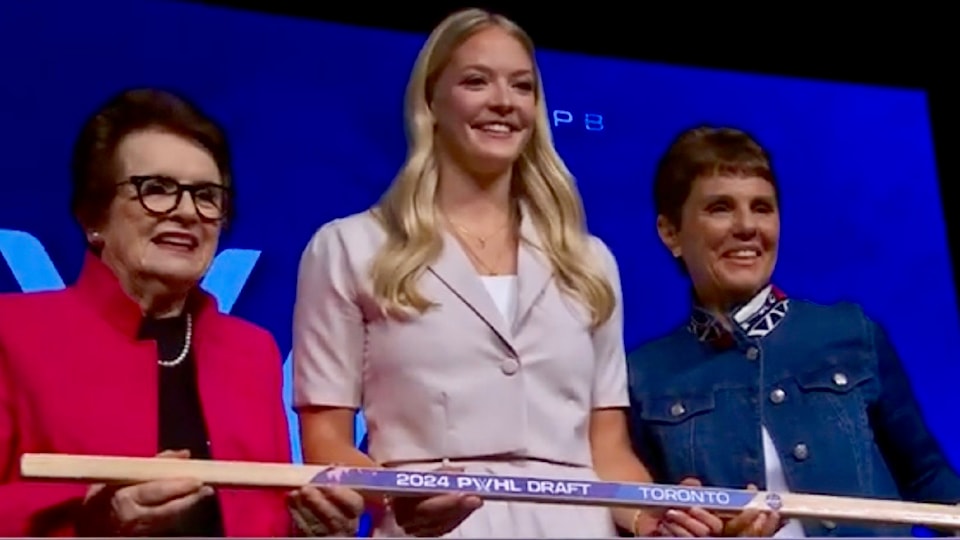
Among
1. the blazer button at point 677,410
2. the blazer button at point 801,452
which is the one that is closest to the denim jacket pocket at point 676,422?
the blazer button at point 677,410

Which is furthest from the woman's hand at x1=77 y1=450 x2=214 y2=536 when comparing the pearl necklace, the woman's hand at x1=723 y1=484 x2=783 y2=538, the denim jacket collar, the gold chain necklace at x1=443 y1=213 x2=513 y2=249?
the denim jacket collar

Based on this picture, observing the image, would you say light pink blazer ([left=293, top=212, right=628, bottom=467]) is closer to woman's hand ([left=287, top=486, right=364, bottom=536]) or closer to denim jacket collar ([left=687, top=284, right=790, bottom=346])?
woman's hand ([left=287, top=486, right=364, bottom=536])

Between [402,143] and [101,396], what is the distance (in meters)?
0.68

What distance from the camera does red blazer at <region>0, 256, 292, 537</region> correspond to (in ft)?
5.31

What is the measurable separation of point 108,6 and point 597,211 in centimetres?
73

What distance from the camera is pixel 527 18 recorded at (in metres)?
2.41

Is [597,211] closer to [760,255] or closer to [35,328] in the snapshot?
[760,255]

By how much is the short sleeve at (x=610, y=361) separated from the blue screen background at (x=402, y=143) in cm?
33

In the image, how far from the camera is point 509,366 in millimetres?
1704

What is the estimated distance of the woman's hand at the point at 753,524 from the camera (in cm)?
164

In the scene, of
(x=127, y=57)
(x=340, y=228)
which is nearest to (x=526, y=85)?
(x=340, y=228)

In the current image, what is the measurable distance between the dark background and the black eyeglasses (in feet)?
1.91

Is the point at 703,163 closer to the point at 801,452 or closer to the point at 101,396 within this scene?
the point at 801,452

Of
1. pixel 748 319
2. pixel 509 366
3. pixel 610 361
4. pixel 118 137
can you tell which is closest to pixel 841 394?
pixel 748 319
